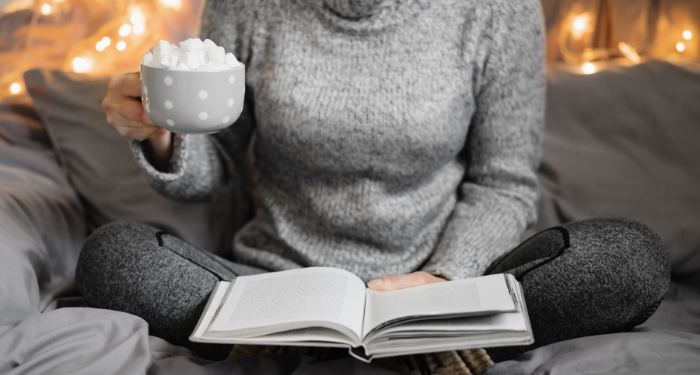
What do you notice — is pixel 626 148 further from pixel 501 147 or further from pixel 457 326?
pixel 457 326

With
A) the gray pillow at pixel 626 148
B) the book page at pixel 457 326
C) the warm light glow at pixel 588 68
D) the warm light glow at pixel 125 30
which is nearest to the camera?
the book page at pixel 457 326

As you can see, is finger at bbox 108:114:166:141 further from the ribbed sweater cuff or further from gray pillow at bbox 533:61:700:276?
gray pillow at bbox 533:61:700:276

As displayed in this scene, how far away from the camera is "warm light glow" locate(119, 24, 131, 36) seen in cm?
128

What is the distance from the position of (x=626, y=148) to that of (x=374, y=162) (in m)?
0.58

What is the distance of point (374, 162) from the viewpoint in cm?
86

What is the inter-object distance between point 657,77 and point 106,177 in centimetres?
112

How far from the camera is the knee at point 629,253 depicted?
688 millimetres

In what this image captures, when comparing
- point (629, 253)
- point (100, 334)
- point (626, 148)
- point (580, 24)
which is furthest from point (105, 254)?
point (580, 24)

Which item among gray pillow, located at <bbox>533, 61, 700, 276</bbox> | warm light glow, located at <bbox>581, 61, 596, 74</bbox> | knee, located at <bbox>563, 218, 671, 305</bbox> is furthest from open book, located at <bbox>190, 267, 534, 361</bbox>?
warm light glow, located at <bbox>581, 61, 596, 74</bbox>

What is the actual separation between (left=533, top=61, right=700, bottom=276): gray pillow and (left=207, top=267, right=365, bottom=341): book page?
0.58 m

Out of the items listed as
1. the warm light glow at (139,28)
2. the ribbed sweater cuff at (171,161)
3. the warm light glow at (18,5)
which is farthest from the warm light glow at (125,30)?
the ribbed sweater cuff at (171,161)

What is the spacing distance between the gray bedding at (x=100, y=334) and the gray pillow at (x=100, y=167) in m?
0.07

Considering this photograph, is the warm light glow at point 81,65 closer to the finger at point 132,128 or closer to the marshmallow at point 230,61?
the finger at point 132,128

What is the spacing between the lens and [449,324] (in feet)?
1.98
